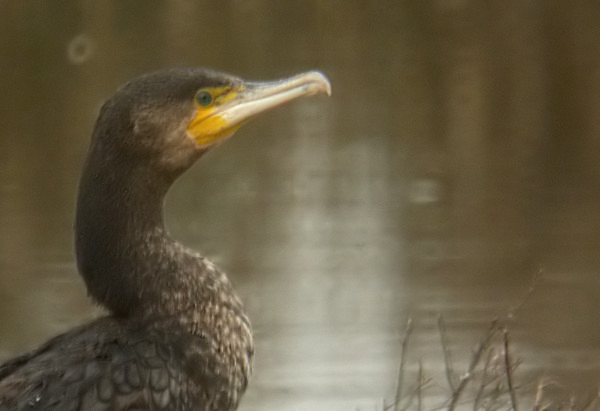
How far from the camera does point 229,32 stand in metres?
19.9

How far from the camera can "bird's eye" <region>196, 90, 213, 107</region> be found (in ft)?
15.6

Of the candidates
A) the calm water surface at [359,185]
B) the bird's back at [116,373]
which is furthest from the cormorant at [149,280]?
the calm water surface at [359,185]

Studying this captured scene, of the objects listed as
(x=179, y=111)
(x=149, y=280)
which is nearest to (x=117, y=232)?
(x=149, y=280)

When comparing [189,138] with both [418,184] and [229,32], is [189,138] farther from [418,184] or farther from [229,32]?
[229,32]

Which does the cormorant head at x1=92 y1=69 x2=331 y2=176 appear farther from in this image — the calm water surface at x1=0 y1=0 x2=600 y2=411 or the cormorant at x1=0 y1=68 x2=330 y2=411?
the calm water surface at x1=0 y1=0 x2=600 y2=411

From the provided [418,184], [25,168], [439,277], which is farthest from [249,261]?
[25,168]

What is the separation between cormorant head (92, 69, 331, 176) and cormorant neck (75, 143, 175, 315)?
4 centimetres

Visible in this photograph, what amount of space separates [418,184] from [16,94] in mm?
5592

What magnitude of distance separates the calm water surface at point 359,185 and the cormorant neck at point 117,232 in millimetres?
3511

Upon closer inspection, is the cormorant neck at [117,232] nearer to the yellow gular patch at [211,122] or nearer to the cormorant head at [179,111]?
the cormorant head at [179,111]

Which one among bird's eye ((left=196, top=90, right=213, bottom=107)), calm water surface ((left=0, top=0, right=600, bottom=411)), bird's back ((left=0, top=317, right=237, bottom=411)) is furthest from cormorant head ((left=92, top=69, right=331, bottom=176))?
calm water surface ((left=0, top=0, right=600, bottom=411))

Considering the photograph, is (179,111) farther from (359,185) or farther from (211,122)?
(359,185)

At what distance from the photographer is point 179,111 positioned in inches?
185

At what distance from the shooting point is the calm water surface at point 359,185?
9297mm
